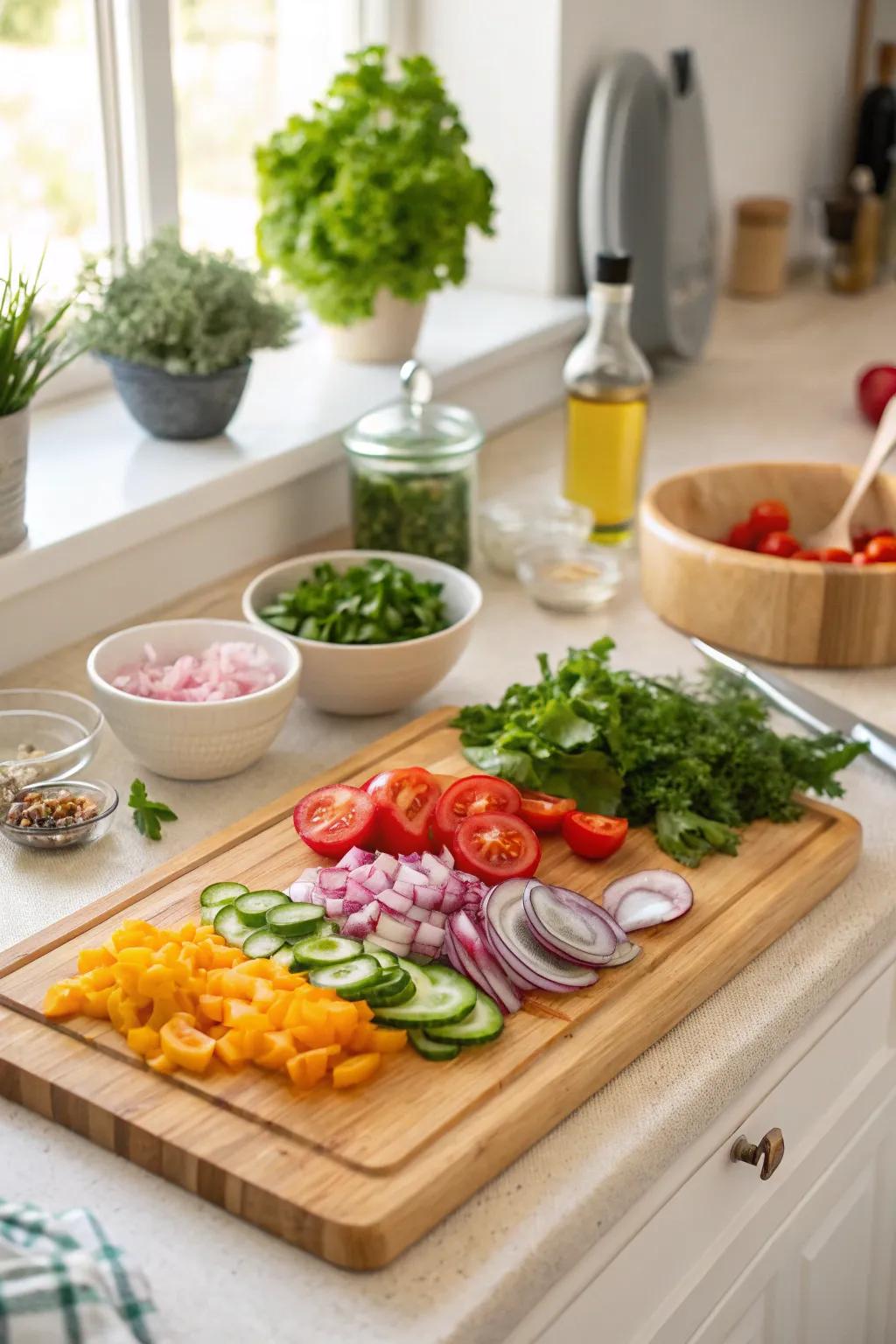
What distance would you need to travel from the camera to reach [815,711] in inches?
52.4

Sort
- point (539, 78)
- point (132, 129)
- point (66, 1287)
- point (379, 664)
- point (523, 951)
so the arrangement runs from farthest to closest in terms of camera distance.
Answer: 1. point (539, 78)
2. point (132, 129)
3. point (379, 664)
4. point (523, 951)
5. point (66, 1287)

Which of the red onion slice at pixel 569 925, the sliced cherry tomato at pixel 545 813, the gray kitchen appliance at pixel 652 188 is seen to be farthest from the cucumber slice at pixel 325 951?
the gray kitchen appliance at pixel 652 188

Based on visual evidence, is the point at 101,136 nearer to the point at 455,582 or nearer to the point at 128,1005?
the point at 455,582

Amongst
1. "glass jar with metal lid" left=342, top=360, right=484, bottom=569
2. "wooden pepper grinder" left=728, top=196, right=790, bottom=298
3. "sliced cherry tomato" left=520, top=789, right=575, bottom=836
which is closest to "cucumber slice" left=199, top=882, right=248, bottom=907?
"sliced cherry tomato" left=520, top=789, right=575, bottom=836

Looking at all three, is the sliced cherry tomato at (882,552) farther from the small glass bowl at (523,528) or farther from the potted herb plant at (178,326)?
the potted herb plant at (178,326)

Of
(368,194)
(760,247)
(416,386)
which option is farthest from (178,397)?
(760,247)

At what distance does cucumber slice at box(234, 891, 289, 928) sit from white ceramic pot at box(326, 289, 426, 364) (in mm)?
1030

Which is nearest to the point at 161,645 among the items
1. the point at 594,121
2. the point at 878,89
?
the point at 594,121

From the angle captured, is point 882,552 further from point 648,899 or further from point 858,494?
point 648,899

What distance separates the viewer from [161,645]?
129cm

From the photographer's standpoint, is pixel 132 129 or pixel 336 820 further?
pixel 132 129

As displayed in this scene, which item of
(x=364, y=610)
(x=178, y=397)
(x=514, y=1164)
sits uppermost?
(x=178, y=397)

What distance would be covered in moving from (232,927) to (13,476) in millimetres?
512

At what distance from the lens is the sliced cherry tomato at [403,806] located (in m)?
1.09
